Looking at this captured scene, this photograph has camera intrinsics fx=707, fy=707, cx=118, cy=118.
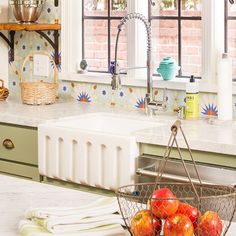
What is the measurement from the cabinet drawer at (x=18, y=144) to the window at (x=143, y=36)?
2.34 feet

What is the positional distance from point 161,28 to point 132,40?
199 mm

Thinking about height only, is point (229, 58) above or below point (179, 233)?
above

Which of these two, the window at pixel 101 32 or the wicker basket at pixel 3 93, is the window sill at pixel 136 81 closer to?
the window at pixel 101 32

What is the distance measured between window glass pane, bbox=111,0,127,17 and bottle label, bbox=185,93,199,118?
91 centimetres

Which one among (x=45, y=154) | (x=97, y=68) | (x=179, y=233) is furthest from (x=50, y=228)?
(x=97, y=68)

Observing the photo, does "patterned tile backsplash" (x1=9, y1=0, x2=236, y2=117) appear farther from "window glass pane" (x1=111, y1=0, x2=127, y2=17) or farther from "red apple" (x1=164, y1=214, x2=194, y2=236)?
"red apple" (x1=164, y1=214, x2=194, y2=236)

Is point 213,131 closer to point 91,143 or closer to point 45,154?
point 91,143

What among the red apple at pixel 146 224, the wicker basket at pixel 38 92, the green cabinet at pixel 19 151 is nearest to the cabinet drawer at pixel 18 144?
the green cabinet at pixel 19 151

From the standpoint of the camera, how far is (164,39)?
4297mm

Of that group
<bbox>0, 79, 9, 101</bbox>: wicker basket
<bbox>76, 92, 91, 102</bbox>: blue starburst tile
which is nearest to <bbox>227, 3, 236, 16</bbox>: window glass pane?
<bbox>76, 92, 91, 102</bbox>: blue starburst tile

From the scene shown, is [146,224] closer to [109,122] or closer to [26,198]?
[26,198]

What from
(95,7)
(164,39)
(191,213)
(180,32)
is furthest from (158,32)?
(191,213)

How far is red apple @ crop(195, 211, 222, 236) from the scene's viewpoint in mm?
1540

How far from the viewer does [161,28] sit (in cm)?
430
